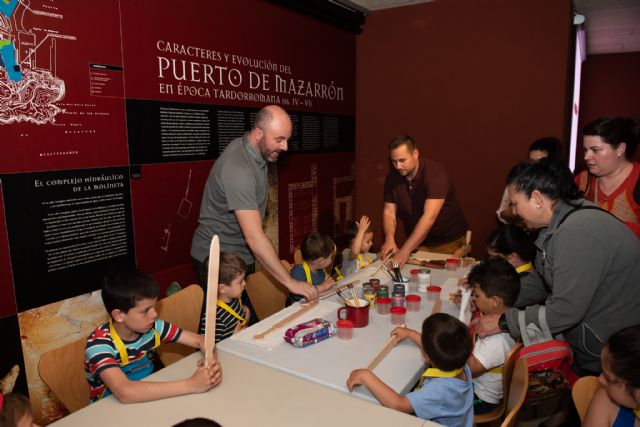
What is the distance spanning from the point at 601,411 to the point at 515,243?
126cm

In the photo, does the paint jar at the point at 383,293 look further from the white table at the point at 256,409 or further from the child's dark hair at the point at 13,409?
the child's dark hair at the point at 13,409

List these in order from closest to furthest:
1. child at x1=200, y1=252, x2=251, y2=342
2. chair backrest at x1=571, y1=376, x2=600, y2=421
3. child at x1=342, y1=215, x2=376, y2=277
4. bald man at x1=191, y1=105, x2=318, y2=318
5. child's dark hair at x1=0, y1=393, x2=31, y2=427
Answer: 1. child's dark hair at x1=0, y1=393, x2=31, y2=427
2. chair backrest at x1=571, y1=376, x2=600, y2=421
3. child at x1=200, y1=252, x2=251, y2=342
4. bald man at x1=191, y1=105, x2=318, y2=318
5. child at x1=342, y1=215, x2=376, y2=277

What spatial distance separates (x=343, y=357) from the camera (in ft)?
5.86

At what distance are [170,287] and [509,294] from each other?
7.12 feet

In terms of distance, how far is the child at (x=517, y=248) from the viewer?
2580mm

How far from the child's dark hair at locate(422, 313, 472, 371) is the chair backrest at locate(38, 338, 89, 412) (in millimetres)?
1338

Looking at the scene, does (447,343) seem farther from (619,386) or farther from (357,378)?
(619,386)

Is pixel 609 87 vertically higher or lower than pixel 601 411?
higher

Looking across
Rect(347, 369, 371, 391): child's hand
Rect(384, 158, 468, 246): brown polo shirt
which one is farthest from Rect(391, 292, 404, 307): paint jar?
Rect(384, 158, 468, 246): brown polo shirt

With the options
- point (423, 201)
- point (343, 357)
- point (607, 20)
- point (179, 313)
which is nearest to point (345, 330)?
point (343, 357)

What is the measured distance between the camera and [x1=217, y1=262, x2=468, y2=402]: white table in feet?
5.32

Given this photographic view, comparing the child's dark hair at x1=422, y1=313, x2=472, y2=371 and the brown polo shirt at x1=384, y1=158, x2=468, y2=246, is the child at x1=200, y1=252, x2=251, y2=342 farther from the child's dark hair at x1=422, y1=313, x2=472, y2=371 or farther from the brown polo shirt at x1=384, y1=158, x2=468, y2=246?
the brown polo shirt at x1=384, y1=158, x2=468, y2=246

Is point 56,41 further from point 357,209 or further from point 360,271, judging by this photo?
point 357,209

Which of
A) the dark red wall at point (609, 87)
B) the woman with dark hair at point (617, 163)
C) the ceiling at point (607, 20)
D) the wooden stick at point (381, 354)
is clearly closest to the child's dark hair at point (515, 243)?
the woman with dark hair at point (617, 163)
